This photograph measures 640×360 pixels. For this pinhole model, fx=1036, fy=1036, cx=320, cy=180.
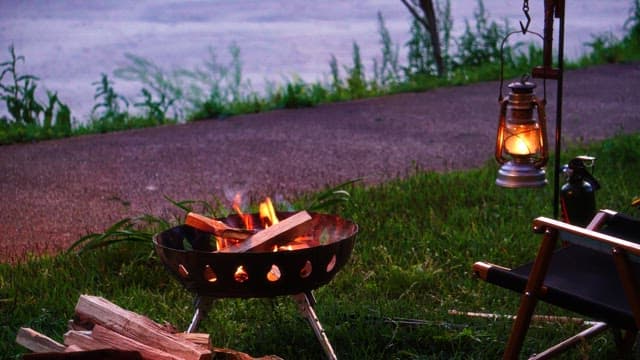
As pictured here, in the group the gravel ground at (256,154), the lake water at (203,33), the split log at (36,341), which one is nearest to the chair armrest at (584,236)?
the split log at (36,341)

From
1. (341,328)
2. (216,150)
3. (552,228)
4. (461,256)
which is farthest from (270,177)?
(552,228)

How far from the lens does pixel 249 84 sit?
348 inches

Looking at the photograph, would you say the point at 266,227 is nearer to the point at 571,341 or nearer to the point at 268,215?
the point at 268,215

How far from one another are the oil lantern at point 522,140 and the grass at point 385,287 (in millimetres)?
419

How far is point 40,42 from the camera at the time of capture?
1110 centimetres

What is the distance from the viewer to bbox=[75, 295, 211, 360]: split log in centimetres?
280

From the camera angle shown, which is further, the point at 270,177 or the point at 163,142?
the point at 163,142

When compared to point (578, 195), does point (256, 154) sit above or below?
below

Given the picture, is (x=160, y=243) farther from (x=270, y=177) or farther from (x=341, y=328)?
(x=270, y=177)

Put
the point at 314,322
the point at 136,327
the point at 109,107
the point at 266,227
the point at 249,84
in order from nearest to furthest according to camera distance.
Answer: the point at 136,327 < the point at 314,322 < the point at 266,227 < the point at 109,107 < the point at 249,84

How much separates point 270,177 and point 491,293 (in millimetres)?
2229

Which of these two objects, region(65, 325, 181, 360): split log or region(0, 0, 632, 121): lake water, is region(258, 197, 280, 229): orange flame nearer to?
region(65, 325, 181, 360): split log

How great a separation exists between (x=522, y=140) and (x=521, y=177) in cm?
15

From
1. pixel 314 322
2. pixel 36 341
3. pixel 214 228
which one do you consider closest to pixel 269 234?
pixel 214 228
